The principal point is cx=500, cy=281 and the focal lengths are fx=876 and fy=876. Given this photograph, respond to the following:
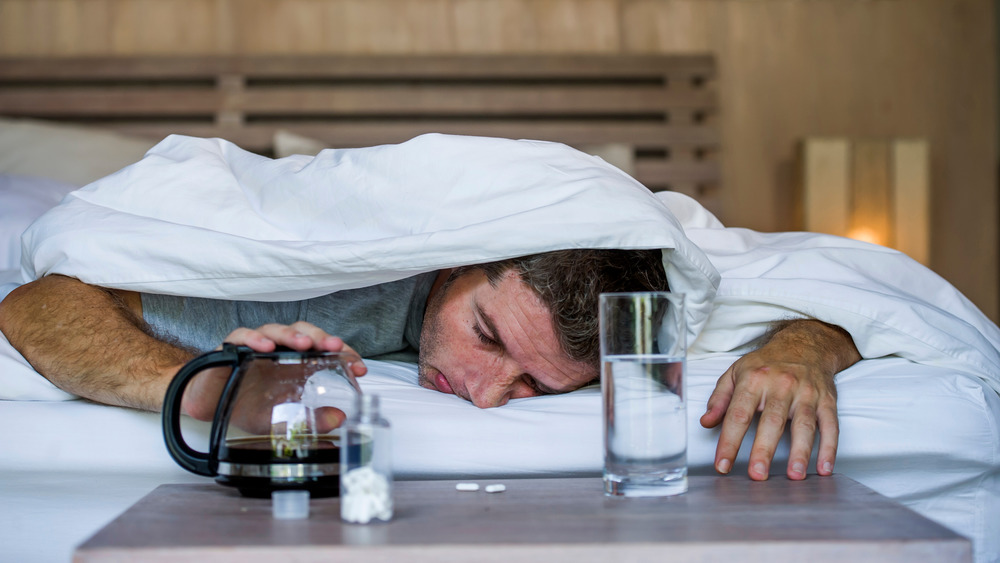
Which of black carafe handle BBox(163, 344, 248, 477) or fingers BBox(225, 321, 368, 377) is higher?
fingers BBox(225, 321, 368, 377)

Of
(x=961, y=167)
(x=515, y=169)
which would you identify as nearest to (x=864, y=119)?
(x=961, y=167)

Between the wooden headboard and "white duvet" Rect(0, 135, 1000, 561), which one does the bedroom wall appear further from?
"white duvet" Rect(0, 135, 1000, 561)

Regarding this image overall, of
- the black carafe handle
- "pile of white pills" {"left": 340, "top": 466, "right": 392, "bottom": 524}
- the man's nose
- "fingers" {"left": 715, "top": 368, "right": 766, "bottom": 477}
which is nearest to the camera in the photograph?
"pile of white pills" {"left": 340, "top": 466, "right": 392, "bottom": 524}

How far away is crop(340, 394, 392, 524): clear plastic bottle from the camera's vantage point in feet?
2.16

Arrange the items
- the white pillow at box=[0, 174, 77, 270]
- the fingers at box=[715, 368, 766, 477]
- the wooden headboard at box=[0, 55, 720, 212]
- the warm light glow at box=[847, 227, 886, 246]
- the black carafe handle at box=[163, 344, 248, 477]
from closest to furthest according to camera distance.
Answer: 1. the black carafe handle at box=[163, 344, 248, 477]
2. the fingers at box=[715, 368, 766, 477]
3. the white pillow at box=[0, 174, 77, 270]
4. the wooden headboard at box=[0, 55, 720, 212]
5. the warm light glow at box=[847, 227, 886, 246]

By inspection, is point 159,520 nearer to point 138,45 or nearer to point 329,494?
point 329,494

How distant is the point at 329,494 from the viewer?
77cm

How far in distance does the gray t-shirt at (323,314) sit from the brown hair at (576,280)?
178 mm

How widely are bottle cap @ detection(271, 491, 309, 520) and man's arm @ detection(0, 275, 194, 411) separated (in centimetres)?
31

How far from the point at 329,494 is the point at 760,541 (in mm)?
369

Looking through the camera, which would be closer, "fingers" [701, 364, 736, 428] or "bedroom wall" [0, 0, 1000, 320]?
"fingers" [701, 364, 736, 428]

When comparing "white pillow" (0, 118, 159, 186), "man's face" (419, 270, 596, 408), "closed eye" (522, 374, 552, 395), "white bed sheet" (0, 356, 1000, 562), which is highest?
"white pillow" (0, 118, 159, 186)

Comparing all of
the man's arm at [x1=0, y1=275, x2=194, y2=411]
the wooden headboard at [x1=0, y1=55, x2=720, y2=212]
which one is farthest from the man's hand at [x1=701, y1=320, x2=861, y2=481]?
the wooden headboard at [x1=0, y1=55, x2=720, y2=212]

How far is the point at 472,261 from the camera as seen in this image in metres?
0.98
